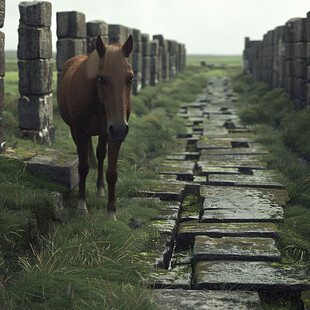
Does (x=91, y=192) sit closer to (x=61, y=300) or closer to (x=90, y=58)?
(x=90, y=58)

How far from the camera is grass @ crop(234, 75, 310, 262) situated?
504 cm

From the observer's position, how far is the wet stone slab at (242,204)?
18.8 feet

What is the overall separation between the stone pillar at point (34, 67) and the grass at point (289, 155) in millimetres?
3919

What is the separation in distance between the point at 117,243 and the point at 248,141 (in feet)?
21.4

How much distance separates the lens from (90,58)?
544cm

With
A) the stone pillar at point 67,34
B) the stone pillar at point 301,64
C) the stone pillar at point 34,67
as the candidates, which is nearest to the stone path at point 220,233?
the stone pillar at point 34,67

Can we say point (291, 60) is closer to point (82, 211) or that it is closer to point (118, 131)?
point (82, 211)

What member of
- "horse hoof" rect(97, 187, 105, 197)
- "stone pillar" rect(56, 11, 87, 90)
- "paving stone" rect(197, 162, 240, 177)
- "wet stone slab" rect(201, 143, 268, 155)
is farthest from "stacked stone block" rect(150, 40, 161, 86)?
"horse hoof" rect(97, 187, 105, 197)

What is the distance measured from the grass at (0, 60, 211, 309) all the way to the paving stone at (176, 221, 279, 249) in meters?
0.35

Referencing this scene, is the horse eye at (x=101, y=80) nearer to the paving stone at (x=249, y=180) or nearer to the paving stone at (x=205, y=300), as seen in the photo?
the paving stone at (x=205, y=300)

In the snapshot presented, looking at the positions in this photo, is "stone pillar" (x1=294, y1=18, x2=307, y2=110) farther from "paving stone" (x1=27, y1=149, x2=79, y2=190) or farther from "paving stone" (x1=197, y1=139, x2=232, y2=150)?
"paving stone" (x1=27, y1=149, x2=79, y2=190)

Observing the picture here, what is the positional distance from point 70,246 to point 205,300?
3.90 feet

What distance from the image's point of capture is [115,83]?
491 cm

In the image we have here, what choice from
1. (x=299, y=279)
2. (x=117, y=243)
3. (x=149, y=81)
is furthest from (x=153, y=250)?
(x=149, y=81)
